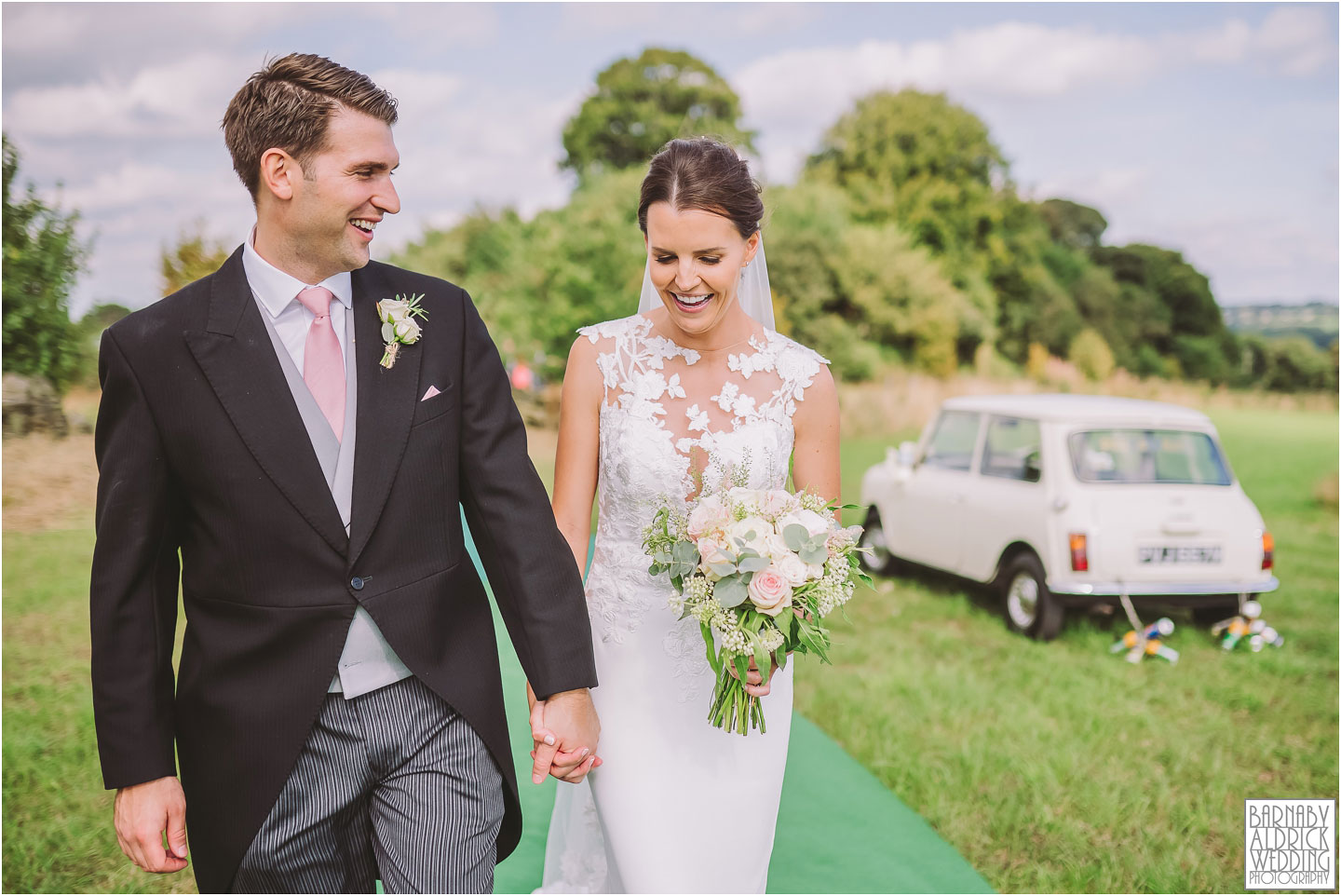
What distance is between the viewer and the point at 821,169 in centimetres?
3756

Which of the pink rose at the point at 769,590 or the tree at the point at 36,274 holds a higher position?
the tree at the point at 36,274

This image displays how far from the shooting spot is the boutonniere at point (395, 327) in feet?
7.86

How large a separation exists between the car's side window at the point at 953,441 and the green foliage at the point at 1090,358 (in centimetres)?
3053

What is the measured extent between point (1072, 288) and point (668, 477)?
48064 mm

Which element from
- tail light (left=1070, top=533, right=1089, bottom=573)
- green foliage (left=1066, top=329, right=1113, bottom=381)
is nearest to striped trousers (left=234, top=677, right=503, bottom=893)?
tail light (left=1070, top=533, right=1089, bottom=573)

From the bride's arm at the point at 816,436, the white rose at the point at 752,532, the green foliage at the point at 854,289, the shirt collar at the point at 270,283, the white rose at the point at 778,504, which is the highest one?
the green foliage at the point at 854,289

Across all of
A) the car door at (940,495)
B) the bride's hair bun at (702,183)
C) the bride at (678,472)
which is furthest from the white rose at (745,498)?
the car door at (940,495)

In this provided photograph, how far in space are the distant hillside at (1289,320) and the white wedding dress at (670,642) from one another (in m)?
42.7

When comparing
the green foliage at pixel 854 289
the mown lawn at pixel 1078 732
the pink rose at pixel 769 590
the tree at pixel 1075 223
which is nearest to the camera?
the pink rose at pixel 769 590

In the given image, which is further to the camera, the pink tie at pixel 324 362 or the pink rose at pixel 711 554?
the pink rose at pixel 711 554

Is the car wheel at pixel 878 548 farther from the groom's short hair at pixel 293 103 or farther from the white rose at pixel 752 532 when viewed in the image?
the groom's short hair at pixel 293 103

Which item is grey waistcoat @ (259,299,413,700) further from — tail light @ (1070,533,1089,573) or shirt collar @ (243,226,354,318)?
tail light @ (1070,533,1089,573)

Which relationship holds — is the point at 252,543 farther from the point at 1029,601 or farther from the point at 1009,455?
the point at 1009,455

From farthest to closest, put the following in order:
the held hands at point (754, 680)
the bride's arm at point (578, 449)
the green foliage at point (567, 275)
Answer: the green foliage at point (567, 275) < the bride's arm at point (578, 449) < the held hands at point (754, 680)
